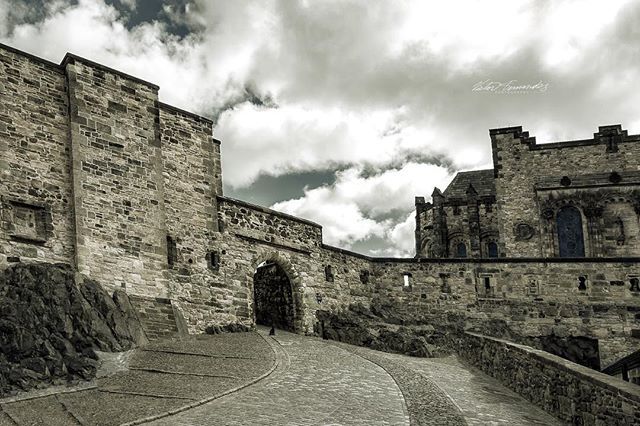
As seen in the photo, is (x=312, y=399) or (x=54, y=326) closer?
(x=312, y=399)

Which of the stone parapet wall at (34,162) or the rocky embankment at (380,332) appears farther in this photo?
the rocky embankment at (380,332)

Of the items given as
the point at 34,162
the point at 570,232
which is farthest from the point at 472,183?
the point at 34,162

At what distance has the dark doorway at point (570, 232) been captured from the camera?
3791cm

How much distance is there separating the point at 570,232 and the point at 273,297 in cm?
1862

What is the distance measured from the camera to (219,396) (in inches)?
564

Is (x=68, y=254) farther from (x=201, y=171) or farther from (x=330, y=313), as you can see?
(x=330, y=313)

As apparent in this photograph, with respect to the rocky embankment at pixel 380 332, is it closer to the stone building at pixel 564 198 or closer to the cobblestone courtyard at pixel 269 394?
the cobblestone courtyard at pixel 269 394

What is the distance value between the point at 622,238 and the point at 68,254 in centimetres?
2806

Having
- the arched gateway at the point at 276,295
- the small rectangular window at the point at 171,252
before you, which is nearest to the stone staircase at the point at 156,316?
the small rectangular window at the point at 171,252

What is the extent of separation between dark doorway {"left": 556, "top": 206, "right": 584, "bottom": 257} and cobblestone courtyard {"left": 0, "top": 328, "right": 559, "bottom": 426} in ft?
63.9

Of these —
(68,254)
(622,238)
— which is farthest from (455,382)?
(622,238)

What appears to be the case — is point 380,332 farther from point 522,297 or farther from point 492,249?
point 492,249

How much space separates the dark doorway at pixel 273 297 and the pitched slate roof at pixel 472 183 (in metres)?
19.7

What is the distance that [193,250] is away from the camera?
22891mm
